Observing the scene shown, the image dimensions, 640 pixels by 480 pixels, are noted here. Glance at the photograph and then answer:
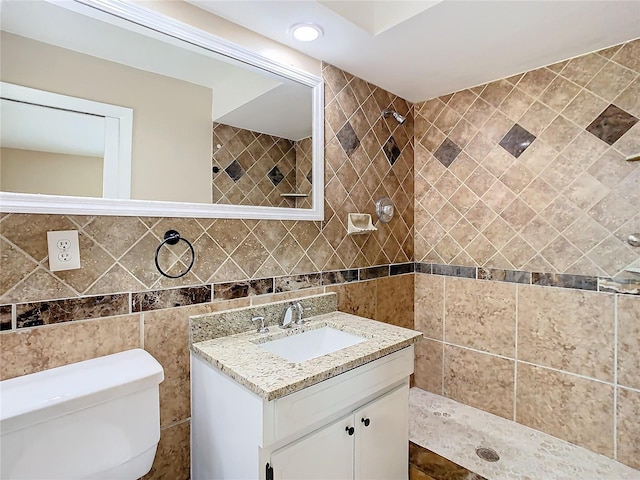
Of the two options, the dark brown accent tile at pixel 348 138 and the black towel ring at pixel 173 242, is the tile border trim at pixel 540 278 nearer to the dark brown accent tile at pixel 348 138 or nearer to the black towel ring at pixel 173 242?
the dark brown accent tile at pixel 348 138

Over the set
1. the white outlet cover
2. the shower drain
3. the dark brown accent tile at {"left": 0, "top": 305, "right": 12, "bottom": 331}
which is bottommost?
the shower drain

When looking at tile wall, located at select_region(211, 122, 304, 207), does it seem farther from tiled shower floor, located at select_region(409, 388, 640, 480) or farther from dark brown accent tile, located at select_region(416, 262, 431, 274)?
tiled shower floor, located at select_region(409, 388, 640, 480)

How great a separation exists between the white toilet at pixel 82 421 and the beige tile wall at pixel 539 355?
5.95 feet

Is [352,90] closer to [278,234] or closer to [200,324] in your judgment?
[278,234]

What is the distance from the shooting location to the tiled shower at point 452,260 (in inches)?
46.0

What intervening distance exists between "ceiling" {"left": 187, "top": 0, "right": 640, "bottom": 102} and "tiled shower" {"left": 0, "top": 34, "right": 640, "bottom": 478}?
0.15 metres

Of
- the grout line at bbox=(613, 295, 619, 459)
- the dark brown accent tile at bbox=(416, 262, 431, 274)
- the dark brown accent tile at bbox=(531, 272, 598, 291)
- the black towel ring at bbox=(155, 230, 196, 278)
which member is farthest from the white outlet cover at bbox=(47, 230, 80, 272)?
the grout line at bbox=(613, 295, 619, 459)

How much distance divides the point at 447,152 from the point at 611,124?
0.83 metres

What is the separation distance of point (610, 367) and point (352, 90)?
1.97 metres

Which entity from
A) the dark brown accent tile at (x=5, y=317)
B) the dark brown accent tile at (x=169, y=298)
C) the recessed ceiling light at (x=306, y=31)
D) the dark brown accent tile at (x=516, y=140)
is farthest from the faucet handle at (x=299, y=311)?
the dark brown accent tile at (x=516, y=140)

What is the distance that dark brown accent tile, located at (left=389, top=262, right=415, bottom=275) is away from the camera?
2242 millimetres

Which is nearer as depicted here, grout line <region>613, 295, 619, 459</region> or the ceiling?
the ceiling

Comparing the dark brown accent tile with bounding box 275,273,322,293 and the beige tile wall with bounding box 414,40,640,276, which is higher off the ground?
the beige tile wall with bounding box 414,40,640,276

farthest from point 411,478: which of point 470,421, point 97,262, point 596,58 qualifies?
point 596,58
